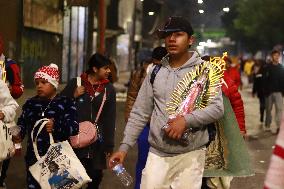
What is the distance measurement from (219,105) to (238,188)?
364 centimetres

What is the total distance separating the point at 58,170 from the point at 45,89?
741 millimetres

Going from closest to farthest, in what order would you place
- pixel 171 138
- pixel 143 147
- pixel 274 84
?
pixel 171 138
pixel 143 147
pixel 274 84

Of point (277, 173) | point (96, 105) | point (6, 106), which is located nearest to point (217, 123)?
point (96, 105)

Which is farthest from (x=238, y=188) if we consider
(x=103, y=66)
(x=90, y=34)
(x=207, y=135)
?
(x=90, y=34)

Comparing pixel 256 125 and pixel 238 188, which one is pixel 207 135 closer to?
pixel 238 188

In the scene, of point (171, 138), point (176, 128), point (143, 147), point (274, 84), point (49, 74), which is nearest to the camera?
point (176, 128)

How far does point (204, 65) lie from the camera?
413cm

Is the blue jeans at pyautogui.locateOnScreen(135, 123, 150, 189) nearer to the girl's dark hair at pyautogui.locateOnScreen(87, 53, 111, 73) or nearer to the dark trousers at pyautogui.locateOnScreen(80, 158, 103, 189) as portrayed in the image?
the dark trousers at pyautogui.locateOnScreen(80, 158, 103, 189)

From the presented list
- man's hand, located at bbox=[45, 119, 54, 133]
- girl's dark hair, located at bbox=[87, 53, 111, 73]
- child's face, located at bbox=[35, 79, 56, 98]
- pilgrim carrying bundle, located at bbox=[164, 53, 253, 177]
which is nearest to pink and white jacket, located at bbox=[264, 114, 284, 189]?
pilgrim carrying bundle, located at bbox=[164, 53, 253, 177]

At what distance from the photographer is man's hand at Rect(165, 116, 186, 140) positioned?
380 centimetres

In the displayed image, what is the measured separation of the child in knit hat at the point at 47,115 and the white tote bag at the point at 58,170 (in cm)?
13

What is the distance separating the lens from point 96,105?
5.77 metres

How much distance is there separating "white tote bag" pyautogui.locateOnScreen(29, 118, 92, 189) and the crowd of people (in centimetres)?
14

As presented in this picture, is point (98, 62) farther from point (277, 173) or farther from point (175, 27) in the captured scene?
point (277, 173)
